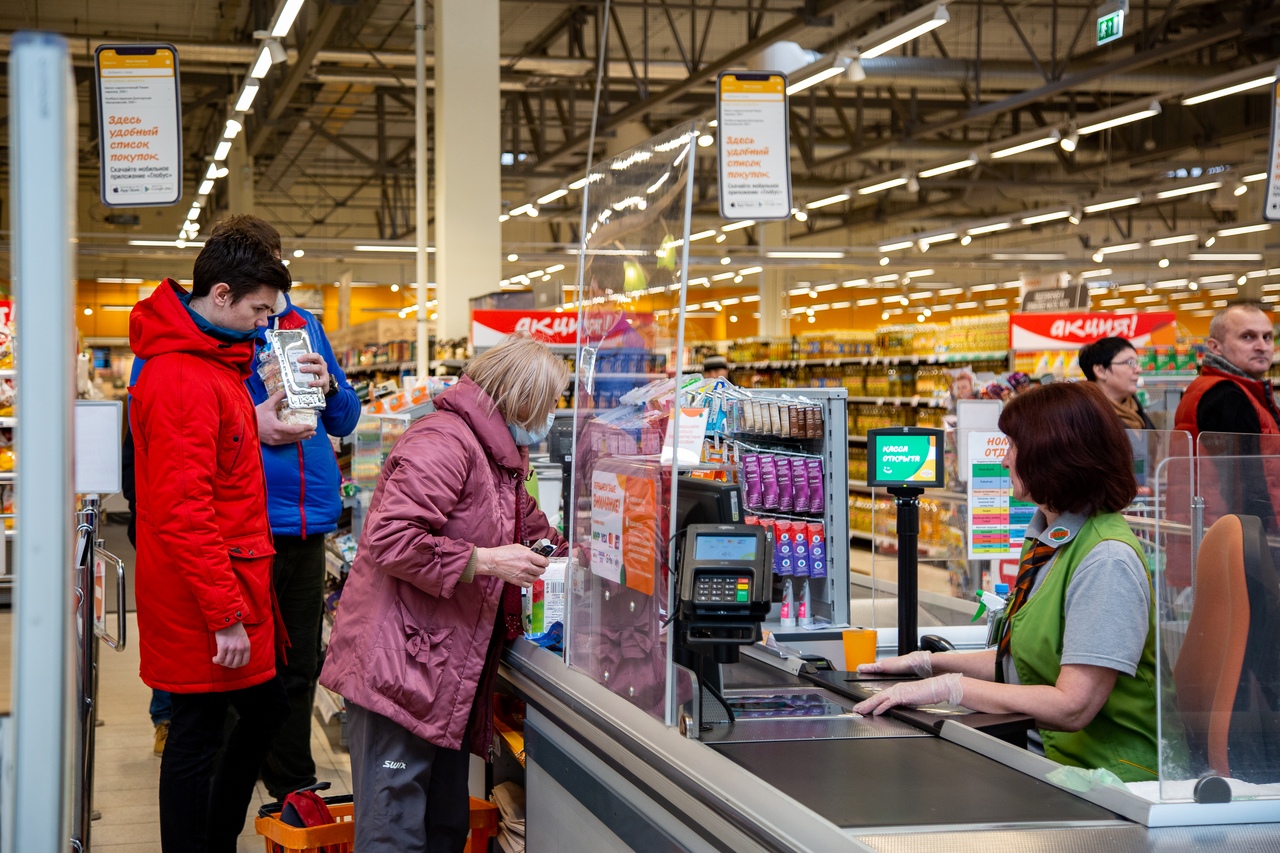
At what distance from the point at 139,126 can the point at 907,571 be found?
16.3ft

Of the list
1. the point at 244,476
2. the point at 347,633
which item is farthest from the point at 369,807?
the point at 244,476

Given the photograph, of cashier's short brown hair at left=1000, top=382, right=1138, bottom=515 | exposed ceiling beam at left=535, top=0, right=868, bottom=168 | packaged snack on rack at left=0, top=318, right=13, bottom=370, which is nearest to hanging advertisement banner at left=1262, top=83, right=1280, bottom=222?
exposed ceiling beam at left=535, top=0, right=868, bottom=168

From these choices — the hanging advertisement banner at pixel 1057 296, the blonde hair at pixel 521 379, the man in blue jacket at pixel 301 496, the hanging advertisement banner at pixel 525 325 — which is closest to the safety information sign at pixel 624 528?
the blonde hair at pixel 521 379

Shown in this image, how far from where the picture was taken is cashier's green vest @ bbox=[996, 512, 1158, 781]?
2.16 meters

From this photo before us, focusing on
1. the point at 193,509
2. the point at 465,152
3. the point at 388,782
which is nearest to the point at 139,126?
the point at 193,509

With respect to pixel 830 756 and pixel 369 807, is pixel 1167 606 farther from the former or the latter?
pixel 369 807

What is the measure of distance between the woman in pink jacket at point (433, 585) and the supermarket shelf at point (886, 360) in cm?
896

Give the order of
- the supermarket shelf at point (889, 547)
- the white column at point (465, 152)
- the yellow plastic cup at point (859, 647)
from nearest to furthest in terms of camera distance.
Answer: the yellow plastic cup at point (859, 647)
the supermarket shelf at point (889, 547)
the white column at point (465, 152)

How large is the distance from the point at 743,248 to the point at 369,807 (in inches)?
858

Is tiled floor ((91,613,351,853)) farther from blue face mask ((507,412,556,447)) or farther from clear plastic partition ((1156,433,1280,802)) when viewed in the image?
clear plastic partition ((1156,433,1280,802))

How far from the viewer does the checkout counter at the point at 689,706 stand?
5.73 ft

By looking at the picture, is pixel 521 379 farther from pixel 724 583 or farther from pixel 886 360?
pixel 886 360

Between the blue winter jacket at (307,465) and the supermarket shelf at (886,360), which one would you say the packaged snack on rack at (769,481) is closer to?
the blue winter jacket at (307,465)

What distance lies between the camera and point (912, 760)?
2084mm
